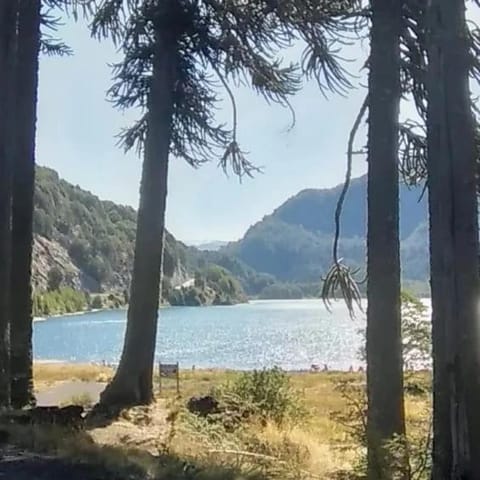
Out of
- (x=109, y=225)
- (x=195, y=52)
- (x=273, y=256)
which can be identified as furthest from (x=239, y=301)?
(x=195, y=52)

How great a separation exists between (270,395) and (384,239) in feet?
17.6

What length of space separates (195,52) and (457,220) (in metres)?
8.34

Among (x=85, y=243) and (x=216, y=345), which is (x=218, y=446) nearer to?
(x=216, y=345)

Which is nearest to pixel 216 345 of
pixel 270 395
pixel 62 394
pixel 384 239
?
pixel 62 394

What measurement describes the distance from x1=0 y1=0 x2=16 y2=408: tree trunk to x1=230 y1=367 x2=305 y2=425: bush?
4177 millimetres

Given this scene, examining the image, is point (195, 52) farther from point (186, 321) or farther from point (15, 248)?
point (186, 321)

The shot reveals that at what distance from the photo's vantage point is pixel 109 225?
142 m

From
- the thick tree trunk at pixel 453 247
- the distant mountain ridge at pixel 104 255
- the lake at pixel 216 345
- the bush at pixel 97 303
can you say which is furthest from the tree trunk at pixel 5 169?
the bush at pixel 97 303

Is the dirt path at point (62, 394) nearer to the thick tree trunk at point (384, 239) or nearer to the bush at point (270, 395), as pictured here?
the bush at point (270, 395)

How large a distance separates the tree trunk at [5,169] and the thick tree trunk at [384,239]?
4045mm

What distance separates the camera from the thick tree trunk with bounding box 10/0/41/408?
1073 cm

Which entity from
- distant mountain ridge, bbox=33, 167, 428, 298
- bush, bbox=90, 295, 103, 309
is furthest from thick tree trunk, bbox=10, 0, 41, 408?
bush, bbox=90, 295, 103, 309

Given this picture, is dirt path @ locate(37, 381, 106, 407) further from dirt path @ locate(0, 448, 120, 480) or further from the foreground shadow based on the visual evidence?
dirt path @ locate(0, 448, 120, 480)

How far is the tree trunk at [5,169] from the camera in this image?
9133mm
